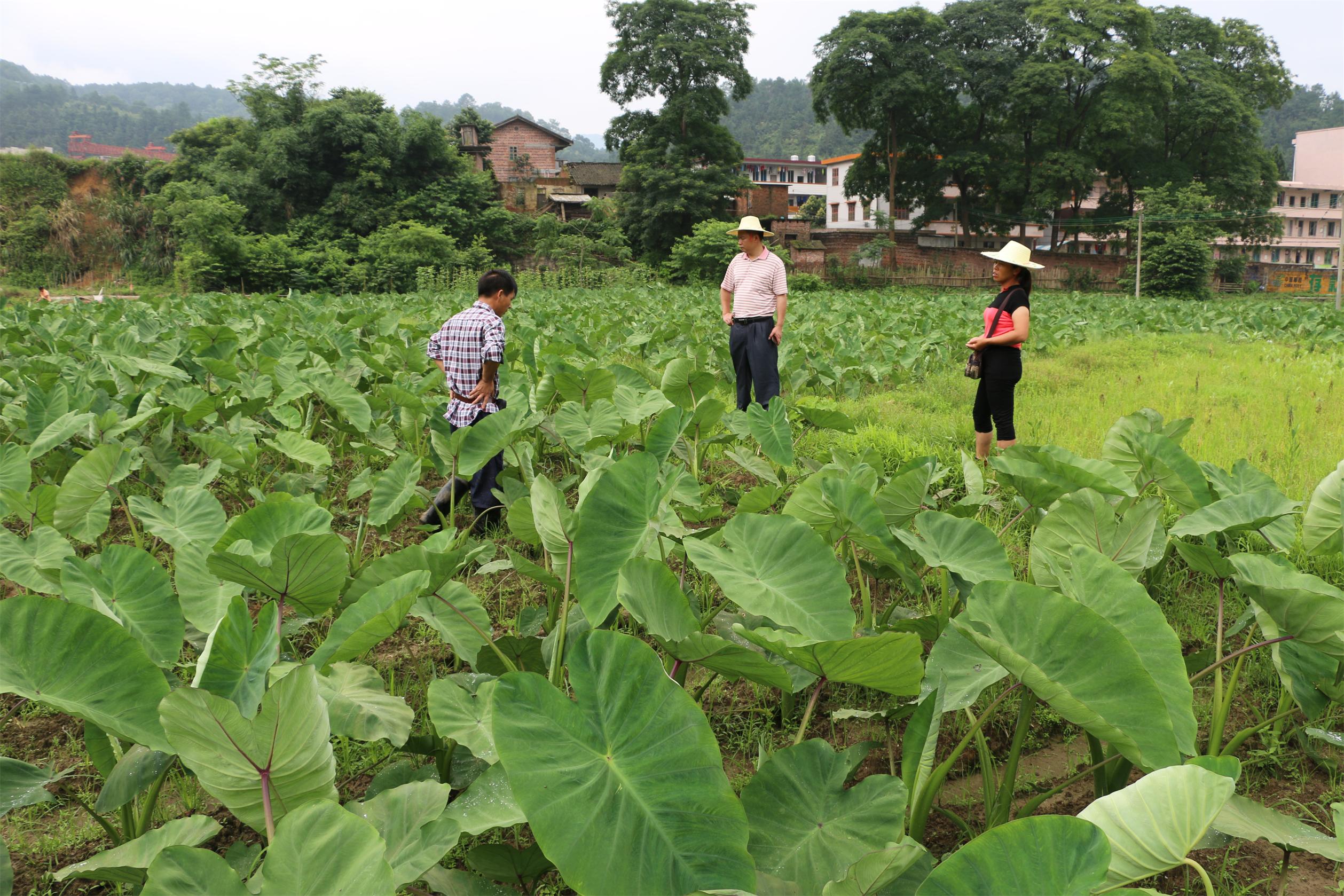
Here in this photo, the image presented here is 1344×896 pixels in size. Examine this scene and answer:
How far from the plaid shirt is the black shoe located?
1.35ft

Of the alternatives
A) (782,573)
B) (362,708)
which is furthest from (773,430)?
(362,708)

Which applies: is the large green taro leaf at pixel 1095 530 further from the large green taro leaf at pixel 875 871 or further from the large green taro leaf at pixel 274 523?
the large green taro leaf at pixel 274 523

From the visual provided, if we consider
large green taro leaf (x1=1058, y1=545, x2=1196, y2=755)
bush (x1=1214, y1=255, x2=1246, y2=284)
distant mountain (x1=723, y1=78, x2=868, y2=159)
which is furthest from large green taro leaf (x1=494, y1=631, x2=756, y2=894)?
distant mountain (x1=723, y1=78, x2=868, y2=159)

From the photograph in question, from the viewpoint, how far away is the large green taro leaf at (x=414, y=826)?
39.6 inches

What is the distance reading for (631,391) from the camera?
303 cm

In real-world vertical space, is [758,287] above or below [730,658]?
above

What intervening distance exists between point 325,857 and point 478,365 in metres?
3.03

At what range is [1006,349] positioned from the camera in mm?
4055

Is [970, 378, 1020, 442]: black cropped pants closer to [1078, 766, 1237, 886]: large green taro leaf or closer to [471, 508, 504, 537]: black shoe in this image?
[471, 508, 504, 537]: black shoe

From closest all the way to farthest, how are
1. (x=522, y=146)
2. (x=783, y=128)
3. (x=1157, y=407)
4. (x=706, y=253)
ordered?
Result: (x=1157, y=407) < (x=706, y=253) < (x=522, y=146) < (x=783, y=128)

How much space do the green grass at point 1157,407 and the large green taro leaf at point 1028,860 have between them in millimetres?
3246

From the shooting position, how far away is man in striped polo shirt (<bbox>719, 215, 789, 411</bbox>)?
190 inches

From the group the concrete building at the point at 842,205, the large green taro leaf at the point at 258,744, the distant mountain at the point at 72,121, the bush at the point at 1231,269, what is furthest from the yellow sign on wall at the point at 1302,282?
the distant mountain at the point at 72,121

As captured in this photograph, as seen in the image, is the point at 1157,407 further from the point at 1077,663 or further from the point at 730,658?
the point at 730,658
